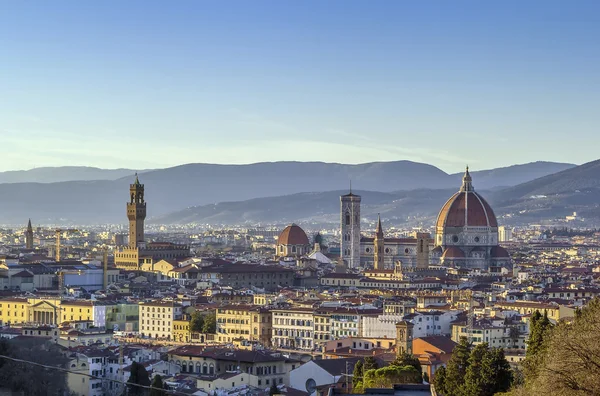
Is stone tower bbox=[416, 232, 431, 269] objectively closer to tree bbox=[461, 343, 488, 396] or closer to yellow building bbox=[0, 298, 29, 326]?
yellow building bbox=[0, 298, 29, 326]

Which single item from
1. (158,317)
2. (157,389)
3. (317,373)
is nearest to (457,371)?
(157,389)

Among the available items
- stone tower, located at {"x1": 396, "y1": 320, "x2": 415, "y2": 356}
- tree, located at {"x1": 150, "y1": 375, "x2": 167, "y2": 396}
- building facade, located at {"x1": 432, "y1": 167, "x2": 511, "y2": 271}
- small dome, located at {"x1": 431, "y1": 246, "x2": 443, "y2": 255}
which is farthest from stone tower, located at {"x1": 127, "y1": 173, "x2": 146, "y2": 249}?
tree, located at {"x1": 150, "y1": 375, "x2": 167, "y2": 396}

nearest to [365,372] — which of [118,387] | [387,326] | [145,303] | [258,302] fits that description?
[118,387]

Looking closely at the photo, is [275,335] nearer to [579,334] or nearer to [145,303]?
[145,303]

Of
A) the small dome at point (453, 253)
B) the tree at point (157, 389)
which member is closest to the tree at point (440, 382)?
the tree at point (157, 389)

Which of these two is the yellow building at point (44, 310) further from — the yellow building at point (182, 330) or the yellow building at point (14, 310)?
the yellow building at point (182, 330)

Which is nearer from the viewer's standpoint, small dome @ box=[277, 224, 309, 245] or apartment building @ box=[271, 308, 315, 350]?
apartment building @ box=[271, 308, 315, 350]
